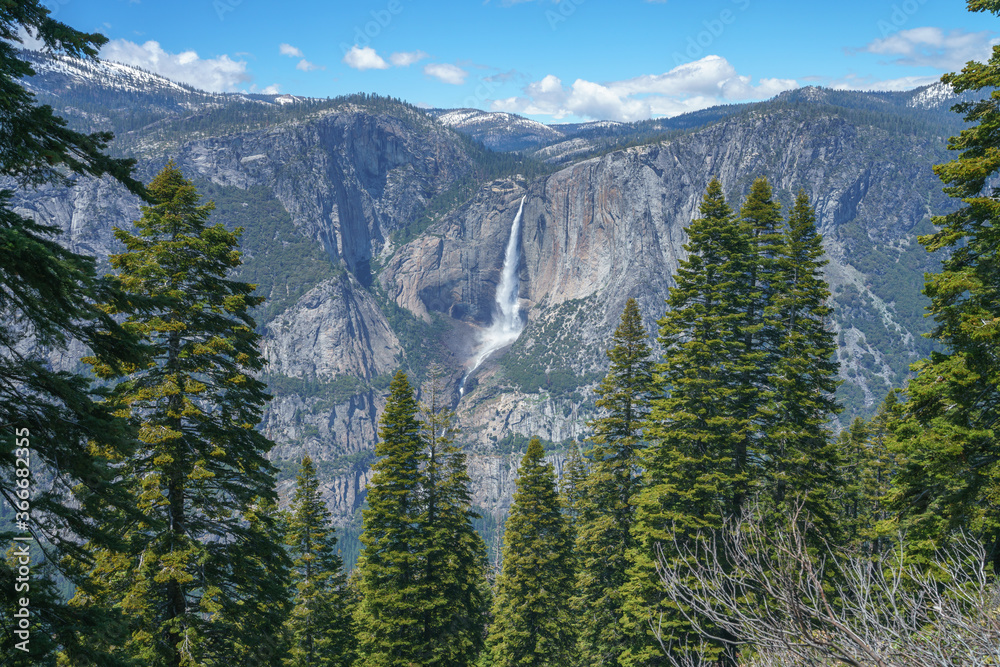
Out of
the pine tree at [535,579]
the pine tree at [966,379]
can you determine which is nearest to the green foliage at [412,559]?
the pine tree at [535,579]

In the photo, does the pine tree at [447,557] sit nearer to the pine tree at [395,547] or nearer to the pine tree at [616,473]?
the pine tree at [395,547]

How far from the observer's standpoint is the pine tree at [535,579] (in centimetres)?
2780

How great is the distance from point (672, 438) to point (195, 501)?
14.4m

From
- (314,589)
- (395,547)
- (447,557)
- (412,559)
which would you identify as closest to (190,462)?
(412,559)

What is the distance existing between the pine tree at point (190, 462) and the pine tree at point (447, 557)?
1004 centimetres

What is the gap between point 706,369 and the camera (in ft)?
63.8

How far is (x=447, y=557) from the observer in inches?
923

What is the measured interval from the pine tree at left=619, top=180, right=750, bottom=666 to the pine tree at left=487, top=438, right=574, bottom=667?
7501 millimetres

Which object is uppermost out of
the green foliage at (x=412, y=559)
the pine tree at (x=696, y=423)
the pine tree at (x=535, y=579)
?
the pine tree at (x=696, y=423)

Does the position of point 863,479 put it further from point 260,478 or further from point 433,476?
point 260,478

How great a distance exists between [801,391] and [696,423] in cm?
342

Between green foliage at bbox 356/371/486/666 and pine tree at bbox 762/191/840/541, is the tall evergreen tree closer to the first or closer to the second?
green foliage at bbox 356/371/486/666

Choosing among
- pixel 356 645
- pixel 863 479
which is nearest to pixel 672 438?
pixel 356 645

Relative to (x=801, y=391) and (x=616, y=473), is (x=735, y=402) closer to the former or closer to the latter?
(x=801, y=391)
